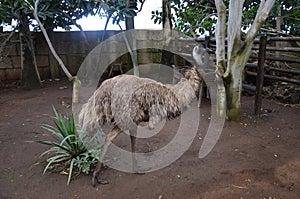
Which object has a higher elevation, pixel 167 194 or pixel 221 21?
pixel 221 21

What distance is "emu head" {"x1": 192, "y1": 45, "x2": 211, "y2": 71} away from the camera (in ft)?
14.9

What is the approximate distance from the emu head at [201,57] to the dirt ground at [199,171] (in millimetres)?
1198

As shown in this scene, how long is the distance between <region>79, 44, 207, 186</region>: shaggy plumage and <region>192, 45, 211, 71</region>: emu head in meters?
2.24

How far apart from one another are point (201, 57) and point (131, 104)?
114 inches

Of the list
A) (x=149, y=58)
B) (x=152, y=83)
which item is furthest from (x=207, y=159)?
(x=149, y=58)

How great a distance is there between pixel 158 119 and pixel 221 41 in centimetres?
173

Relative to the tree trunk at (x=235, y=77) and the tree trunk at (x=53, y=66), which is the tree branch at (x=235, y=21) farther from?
the tree trunk at (x=53, y=66)

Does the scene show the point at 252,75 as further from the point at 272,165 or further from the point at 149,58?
the point at 272,165

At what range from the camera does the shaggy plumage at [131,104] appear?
220 centimetres

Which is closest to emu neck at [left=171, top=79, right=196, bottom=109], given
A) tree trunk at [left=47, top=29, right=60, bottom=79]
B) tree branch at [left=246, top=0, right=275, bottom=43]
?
tree branch at [left=246, top=0, right=275, bottom=43]

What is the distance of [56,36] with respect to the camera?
7039 mm

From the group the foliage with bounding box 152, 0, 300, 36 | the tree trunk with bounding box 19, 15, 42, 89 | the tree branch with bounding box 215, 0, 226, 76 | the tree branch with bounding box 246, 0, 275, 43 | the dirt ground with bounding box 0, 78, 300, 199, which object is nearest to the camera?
the dirt ground with bounding box 0, 78, 300, 199

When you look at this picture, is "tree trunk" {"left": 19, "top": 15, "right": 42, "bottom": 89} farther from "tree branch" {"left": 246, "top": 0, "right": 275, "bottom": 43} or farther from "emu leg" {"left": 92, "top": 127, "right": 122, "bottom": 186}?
"tree branch" {"left": 246, "top": 0, "right": 275, "bottom": 43}

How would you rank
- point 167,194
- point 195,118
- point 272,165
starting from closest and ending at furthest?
1. point 167,194
2. point 272,165
3. point 195,118
